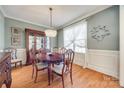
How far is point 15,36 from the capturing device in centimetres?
430

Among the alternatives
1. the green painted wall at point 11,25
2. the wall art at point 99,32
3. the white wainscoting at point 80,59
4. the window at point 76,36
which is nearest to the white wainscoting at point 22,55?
the green painted wall at point 11,25

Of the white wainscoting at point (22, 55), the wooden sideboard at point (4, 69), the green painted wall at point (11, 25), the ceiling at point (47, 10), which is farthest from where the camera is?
the white wainscoting at point (22, 55)

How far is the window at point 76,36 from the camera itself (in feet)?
13.4

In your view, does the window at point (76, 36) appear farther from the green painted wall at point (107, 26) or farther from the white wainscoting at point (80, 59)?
the green painted wall at point (107, 26)

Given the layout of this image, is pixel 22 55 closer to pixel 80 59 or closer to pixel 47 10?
pixel 47 10

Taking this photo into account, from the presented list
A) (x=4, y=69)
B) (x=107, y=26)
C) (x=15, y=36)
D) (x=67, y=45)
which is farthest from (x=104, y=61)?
(x=15, y=36)

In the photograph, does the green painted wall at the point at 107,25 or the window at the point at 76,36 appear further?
the window at the point at 76,36

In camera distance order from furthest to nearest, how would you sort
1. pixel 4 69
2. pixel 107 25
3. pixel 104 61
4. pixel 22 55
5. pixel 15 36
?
pixel 22 55 < pixel 15 36 < pixel 104 61 < pixel 107 25 < pixel 4 69

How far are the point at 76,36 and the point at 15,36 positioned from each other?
9.33 feet

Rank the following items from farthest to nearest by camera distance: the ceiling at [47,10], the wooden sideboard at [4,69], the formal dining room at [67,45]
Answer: the ceiling at [47,10], the formal dining room at [67,45], the wooden sideboard at [4,69]

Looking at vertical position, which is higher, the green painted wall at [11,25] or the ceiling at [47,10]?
the ceiling at [47,10]

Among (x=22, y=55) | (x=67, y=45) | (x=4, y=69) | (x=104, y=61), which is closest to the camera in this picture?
(x=4, y=69)

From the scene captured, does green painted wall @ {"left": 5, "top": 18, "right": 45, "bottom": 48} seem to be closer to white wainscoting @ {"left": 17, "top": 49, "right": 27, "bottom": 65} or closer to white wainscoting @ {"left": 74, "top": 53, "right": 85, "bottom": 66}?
white wainscoting @ {"left": 17, "top": 49, "right": 27, "bottom": 65}
